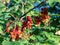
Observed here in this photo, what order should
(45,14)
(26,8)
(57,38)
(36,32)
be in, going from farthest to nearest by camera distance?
(26,8)
(45,14)
(36,32)
(57,38)

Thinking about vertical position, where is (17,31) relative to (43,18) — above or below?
below

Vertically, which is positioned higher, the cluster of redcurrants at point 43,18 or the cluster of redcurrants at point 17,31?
the cluster of redcurrants at point 43,18

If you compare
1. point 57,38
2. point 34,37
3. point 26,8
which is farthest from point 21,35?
point 26,8

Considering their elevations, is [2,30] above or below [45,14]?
below

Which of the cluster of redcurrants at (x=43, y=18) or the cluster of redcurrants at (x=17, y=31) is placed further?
the cluster of redcurrants at (x=43, y=18)

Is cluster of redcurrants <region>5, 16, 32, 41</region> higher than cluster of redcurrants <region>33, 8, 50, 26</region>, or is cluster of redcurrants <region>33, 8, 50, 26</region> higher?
cluster of redcurrants <region>33, 8, 50, 26</region>

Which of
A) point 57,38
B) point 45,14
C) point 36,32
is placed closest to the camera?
point 57,38

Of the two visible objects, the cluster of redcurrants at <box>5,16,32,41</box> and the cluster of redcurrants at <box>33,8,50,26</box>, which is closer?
the cluster of redcurrants at <box>5,16,32,41</box>

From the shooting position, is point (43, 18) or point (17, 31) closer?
point (17, 31)

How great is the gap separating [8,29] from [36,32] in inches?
12.4

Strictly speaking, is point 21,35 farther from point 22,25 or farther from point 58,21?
point 58,21

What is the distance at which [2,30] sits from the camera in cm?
291

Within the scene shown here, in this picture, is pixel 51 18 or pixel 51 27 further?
pixel 51 18

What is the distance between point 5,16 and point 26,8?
0.51 metres
